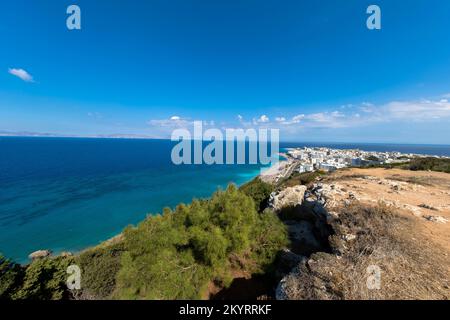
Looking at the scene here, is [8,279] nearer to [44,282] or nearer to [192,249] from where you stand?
[44,282]

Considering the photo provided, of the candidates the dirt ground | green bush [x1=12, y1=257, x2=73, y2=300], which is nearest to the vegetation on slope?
green bush [x1=12, y1=257, x2=73, y2=300]

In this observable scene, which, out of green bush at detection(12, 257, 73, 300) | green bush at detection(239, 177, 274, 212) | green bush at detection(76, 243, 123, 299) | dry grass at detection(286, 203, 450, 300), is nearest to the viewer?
dry grass at detection(286, 203, 450, 300)

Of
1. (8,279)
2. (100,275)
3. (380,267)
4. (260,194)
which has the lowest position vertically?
(8,279)

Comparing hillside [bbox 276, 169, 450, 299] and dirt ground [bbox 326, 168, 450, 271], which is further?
dirt ground [bbox 326, 168, 450, 271]

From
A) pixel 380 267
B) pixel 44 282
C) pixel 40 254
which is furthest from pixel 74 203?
pixel 380 267

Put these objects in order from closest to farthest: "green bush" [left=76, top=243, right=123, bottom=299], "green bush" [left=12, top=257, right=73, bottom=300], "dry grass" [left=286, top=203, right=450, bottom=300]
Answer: "dry grass" [left=286, top=203, right=450, bottom=300]
"green bush" [left=76, top=243, right=123, bottom=299]
"green bush" [left=12, top=257, right=73, bottom=300]

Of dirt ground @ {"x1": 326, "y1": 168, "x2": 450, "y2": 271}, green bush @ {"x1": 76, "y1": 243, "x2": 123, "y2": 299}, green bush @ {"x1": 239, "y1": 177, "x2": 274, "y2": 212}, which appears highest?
dirt ground @ {"x1": 326, "y1": 168, "x2": 450, "y2": 271}

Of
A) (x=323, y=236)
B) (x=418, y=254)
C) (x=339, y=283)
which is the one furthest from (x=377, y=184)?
(x=339, y=283)

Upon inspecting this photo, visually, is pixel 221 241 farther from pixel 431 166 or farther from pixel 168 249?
pixel 431 166

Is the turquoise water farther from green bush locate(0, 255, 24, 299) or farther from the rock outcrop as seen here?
green bush locate(0, 255, 24, 299)

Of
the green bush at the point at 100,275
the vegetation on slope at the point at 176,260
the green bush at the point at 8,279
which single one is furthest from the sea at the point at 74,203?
the green bush at the point at 100,275

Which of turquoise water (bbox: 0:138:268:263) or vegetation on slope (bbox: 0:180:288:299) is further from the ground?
vegetation on slope (bbox: 0:180:288:299)
